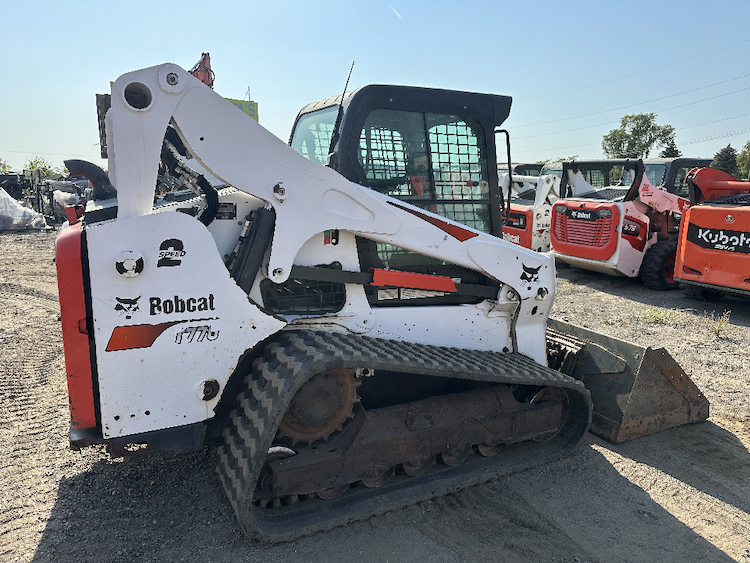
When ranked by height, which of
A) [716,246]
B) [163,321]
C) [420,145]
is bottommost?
[716,246]

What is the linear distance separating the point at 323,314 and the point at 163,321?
35.8 inches

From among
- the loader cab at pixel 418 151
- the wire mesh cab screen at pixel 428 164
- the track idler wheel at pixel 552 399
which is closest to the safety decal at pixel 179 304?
the loader cab at pixel 418 151

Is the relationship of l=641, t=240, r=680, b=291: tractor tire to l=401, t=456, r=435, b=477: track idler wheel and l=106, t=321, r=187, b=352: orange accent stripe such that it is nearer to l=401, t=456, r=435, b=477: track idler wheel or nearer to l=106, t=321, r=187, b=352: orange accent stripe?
l=401, t=456, r=435, b=477: track idler wheel

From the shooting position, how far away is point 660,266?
9.12 m

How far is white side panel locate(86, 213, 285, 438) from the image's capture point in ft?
8.53

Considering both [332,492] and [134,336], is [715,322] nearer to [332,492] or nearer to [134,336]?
[332,492]

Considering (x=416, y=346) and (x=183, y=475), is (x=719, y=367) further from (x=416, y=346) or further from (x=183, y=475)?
(x=183, y=475)

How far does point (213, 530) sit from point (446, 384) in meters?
1.61

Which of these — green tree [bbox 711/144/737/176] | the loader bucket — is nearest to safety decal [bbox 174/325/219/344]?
the loader bucket

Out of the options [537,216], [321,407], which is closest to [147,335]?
[321,407]

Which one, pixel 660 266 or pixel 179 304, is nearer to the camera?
pixel 179 304

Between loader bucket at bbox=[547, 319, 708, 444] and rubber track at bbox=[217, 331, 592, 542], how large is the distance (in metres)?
0.55

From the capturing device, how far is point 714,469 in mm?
3719

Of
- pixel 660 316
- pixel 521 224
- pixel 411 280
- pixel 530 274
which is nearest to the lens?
pixel 411 280
